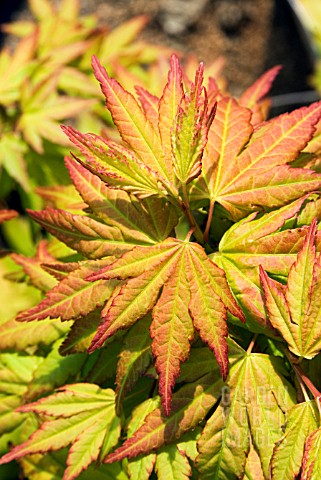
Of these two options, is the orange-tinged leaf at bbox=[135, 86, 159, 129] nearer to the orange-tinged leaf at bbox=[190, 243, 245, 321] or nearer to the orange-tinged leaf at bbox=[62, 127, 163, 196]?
the orange-tinged leaf at bbox=[62, 127, 163, 196]

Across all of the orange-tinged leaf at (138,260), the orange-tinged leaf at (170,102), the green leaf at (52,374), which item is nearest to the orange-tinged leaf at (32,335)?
the green leaf at (52,374)

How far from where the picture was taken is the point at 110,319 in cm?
84

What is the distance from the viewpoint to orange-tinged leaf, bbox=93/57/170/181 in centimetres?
90

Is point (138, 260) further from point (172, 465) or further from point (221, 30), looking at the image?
point (221, 30)

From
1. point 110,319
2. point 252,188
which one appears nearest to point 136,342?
point 110,319

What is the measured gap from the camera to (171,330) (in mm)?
838

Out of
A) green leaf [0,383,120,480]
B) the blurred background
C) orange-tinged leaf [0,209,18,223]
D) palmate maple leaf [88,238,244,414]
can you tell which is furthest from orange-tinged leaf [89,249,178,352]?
the blurred background

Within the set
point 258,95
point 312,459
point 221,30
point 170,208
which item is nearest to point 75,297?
point 170,208

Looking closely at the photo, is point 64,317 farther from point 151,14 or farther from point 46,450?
point 151,14

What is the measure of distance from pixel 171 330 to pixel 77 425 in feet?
1.03

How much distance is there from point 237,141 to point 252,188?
0.35ft

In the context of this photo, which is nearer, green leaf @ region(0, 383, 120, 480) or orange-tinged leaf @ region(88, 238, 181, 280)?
orange-tinged leaf @ region(88, 238, 181, 280)

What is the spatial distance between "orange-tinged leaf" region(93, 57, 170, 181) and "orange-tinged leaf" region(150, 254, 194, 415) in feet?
0.56

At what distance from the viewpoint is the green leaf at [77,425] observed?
0.98 meters
